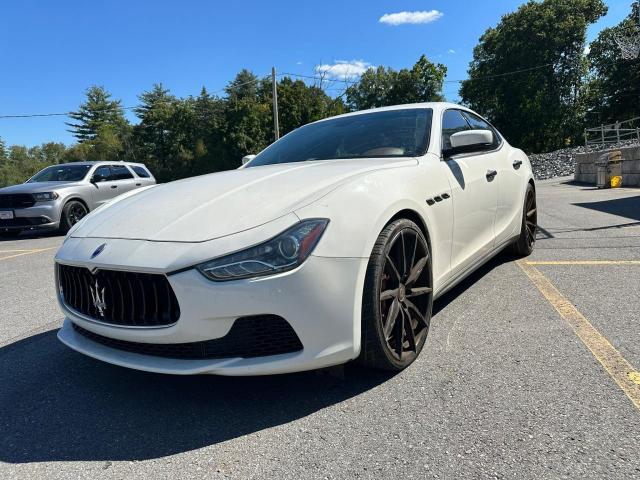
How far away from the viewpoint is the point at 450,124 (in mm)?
3607

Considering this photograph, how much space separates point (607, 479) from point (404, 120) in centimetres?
250

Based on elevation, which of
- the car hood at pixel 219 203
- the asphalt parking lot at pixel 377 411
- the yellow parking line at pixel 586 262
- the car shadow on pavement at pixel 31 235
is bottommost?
the asphalt parking lot at pixel 377 411

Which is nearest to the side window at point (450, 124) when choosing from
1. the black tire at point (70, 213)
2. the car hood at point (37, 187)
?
the black tire at point (70, 213)

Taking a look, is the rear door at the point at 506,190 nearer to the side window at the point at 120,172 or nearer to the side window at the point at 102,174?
the side window at the point at 102,174

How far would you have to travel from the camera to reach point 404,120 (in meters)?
3.43

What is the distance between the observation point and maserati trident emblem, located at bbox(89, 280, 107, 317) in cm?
220

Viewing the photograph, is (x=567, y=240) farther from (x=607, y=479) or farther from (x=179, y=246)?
(x=179, y=246)

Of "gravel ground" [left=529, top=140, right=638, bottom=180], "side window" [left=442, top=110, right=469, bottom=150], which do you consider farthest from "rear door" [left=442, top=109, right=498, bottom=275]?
"gravel ground" [left=529, top=140, right=638, bottom=180]

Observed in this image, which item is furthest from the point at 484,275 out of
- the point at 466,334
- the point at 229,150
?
the point at 229,150

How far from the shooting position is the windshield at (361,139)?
124 inches

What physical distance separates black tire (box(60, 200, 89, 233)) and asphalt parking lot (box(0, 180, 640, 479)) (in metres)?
6.89

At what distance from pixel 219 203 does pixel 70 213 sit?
8739mm

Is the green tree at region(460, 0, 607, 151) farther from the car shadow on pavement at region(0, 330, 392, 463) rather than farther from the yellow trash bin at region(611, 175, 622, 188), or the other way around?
the car shadow on pavement at region(0, 330, 392, 463)

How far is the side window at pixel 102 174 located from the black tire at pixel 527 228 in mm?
9283
